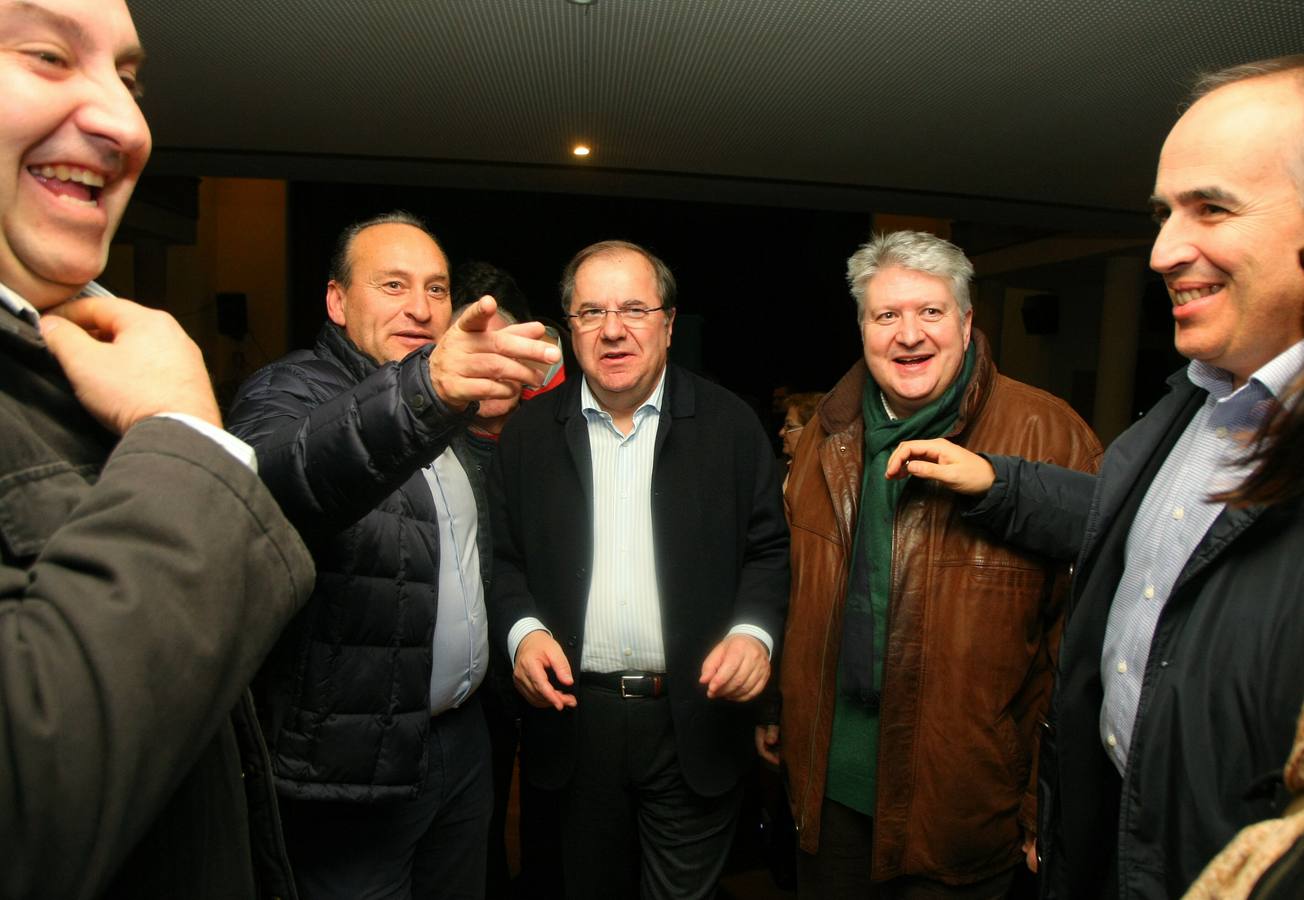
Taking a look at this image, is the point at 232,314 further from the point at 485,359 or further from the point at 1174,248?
the point at 1174,248

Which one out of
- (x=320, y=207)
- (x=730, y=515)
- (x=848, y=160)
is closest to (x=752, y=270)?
(x=848, y=160)

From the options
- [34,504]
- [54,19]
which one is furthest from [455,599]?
[54,19]

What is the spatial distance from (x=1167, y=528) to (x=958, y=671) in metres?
0.60

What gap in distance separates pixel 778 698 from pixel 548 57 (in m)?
2.86

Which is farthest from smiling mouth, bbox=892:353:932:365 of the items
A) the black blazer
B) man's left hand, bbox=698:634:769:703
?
man's left hand, bbox=698:634:769:703

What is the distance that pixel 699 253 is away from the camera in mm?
7027

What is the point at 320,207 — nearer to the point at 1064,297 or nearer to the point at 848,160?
the point at 848,160

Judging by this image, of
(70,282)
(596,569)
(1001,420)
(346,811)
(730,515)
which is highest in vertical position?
(70,282)

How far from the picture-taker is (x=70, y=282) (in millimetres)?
784

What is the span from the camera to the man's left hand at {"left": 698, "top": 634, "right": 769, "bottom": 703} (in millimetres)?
1755

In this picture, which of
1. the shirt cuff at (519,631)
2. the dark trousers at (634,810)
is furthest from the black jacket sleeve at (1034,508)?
the shirt cuff at (519,631)

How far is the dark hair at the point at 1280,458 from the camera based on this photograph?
892mm

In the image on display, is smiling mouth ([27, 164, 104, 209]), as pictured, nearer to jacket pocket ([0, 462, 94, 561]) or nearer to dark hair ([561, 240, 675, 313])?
jacket pocket ([0, 462, 94, 561])

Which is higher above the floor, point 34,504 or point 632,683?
point 34,504
